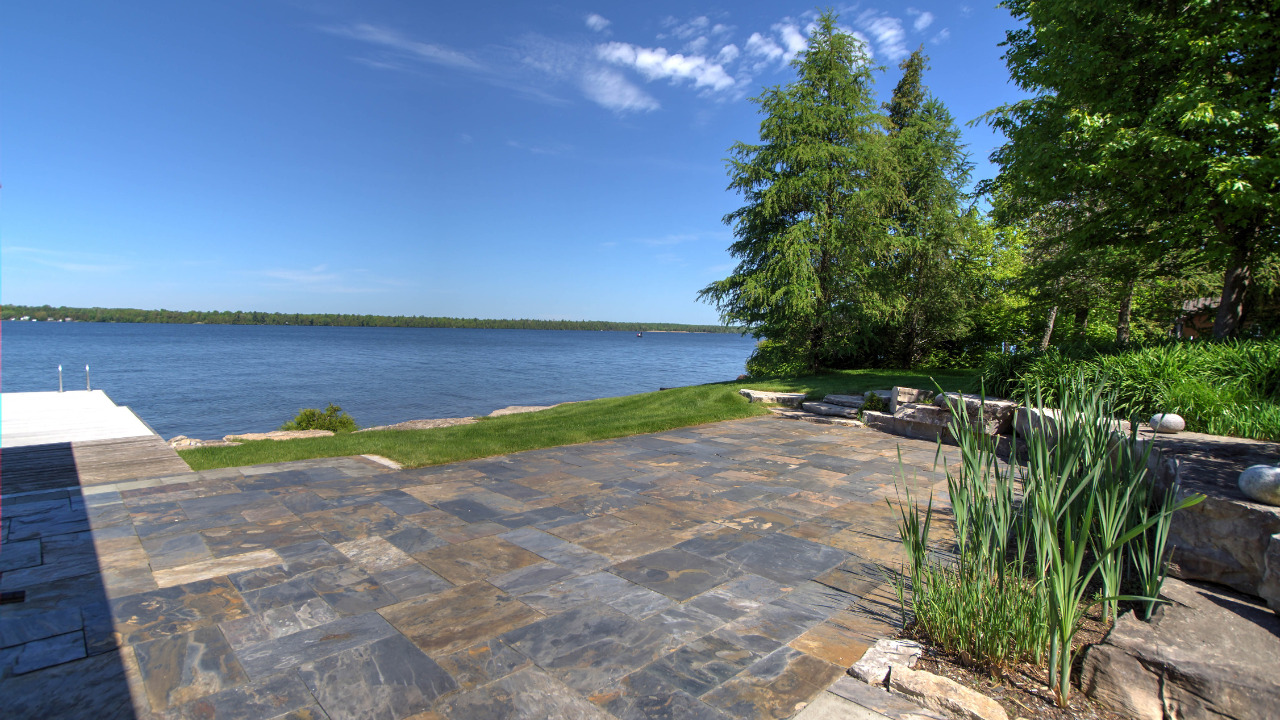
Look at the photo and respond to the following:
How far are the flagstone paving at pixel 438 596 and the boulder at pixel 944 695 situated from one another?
0.91ft

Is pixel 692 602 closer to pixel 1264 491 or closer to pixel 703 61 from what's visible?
pixel 1264 491

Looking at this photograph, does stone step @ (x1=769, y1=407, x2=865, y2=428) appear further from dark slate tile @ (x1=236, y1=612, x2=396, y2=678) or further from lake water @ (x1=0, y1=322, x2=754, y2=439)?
lake water @ (x1=0, y1=322, x2=754, y2=439)

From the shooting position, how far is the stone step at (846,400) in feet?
32.1

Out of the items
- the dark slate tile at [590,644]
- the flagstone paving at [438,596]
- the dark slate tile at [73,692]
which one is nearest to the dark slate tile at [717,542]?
the flagstone paving at [438,596]

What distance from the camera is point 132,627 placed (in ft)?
→ 9.34

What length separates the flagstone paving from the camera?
7.77 ft

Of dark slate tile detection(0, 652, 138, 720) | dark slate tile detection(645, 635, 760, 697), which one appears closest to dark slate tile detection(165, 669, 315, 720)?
dark slate tile detection(0, 652, 138, 720)

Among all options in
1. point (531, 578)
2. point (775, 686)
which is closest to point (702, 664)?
point (775, 686)

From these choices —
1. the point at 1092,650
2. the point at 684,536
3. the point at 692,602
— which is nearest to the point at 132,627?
the point at 692,602

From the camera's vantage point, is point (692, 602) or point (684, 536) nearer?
point (692, 602)

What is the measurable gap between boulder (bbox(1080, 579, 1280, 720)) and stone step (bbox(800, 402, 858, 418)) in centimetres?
698

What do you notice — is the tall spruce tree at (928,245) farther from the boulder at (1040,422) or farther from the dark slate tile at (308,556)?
the dark slate tile at (308,556)

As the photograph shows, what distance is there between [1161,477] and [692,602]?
308cm

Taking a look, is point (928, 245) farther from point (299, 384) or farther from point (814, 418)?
point (299, 384)
